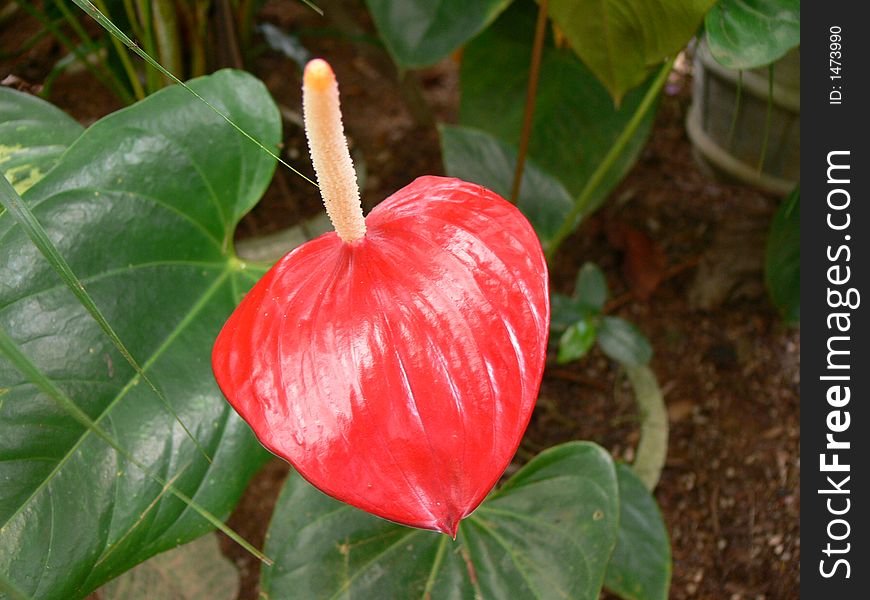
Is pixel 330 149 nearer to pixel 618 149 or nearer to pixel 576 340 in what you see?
pixel 618 149

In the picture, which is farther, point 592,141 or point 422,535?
point 592,141

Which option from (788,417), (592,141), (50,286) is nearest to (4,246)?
(50,286)

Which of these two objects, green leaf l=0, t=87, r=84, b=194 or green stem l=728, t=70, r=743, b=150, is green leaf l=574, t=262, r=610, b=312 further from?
green leaf l=0, t=87, r=84, b=194

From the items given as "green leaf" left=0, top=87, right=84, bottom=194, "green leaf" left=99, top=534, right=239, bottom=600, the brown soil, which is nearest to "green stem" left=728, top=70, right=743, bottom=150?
the brown soil

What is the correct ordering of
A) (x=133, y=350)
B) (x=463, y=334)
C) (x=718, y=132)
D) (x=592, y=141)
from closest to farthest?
(x=463, y=334) < (x=133, y=350) < (x=592, y=141) < (x=718, y=132)

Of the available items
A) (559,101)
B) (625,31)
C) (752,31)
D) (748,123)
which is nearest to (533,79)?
(625,31)

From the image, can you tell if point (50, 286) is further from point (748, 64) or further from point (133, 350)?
point (748, 64)
